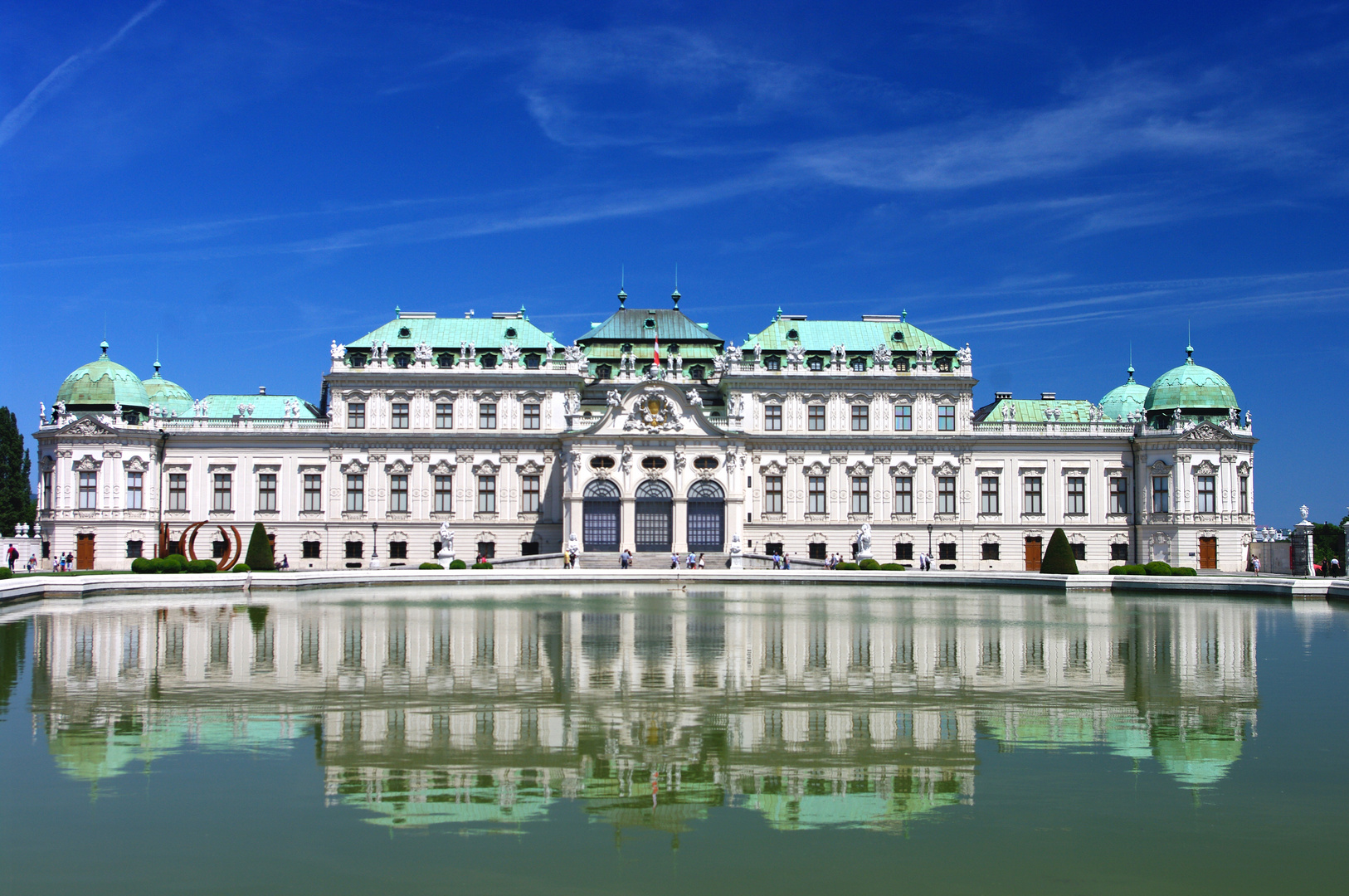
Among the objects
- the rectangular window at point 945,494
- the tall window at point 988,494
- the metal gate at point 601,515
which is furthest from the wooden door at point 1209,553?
the metal gate at point 601,515

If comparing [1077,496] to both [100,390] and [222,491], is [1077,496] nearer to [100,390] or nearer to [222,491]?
[222,491]

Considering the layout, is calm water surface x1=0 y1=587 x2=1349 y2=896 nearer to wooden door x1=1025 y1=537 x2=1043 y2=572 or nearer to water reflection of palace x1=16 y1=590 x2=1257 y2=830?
water reflection of palace x1=16 y1=590 x2=1257 y2=830

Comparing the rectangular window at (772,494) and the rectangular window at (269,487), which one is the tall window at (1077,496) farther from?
the rectangular window at (269,487)

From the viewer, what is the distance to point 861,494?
7888cm

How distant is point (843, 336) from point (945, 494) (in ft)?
41.1

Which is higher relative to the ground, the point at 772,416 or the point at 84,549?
the point at 772,416

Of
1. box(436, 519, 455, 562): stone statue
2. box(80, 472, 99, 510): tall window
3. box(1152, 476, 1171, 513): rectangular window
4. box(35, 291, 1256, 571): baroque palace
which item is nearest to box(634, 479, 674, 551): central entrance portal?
box(35, 291, 1256, 571): baroque palace

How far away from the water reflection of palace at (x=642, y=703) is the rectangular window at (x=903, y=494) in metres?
41.5

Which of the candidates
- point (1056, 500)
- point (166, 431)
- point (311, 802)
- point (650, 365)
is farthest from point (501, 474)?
point (311, 802)

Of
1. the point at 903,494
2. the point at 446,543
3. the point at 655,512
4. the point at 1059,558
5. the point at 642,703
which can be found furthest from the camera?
the point at 903,494

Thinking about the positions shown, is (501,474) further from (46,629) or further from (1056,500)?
(46,629)

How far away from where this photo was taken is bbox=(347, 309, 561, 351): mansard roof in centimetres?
7831

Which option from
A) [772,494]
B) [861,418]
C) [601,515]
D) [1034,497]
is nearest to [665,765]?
[601,515]

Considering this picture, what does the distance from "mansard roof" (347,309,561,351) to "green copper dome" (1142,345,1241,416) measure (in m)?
40.4
